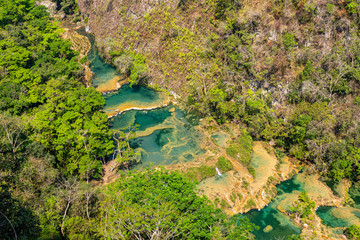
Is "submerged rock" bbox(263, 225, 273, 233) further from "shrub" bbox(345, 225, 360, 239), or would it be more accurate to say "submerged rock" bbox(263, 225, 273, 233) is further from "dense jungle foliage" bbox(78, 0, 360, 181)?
"dense jungle foliage" bbox(78, 0, 360, 181)

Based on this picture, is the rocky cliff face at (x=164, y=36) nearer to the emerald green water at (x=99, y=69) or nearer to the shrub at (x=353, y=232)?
the emerald green water at (x=99, y=69)

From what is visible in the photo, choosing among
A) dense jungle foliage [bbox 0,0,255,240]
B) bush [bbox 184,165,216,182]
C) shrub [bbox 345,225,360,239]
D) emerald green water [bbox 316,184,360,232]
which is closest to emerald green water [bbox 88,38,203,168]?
bush [bbox 184,165,216,182]

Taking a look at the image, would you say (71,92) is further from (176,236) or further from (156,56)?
(176,236)

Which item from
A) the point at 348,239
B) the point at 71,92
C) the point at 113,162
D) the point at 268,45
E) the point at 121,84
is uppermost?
the point at 268,45

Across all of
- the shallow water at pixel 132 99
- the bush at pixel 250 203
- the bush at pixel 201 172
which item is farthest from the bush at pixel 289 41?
the bush at pixel 250 203

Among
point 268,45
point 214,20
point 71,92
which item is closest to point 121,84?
point 71,92

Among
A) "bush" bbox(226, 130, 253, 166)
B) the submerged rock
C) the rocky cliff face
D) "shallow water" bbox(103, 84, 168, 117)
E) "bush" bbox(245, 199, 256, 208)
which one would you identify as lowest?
the submerged rock
